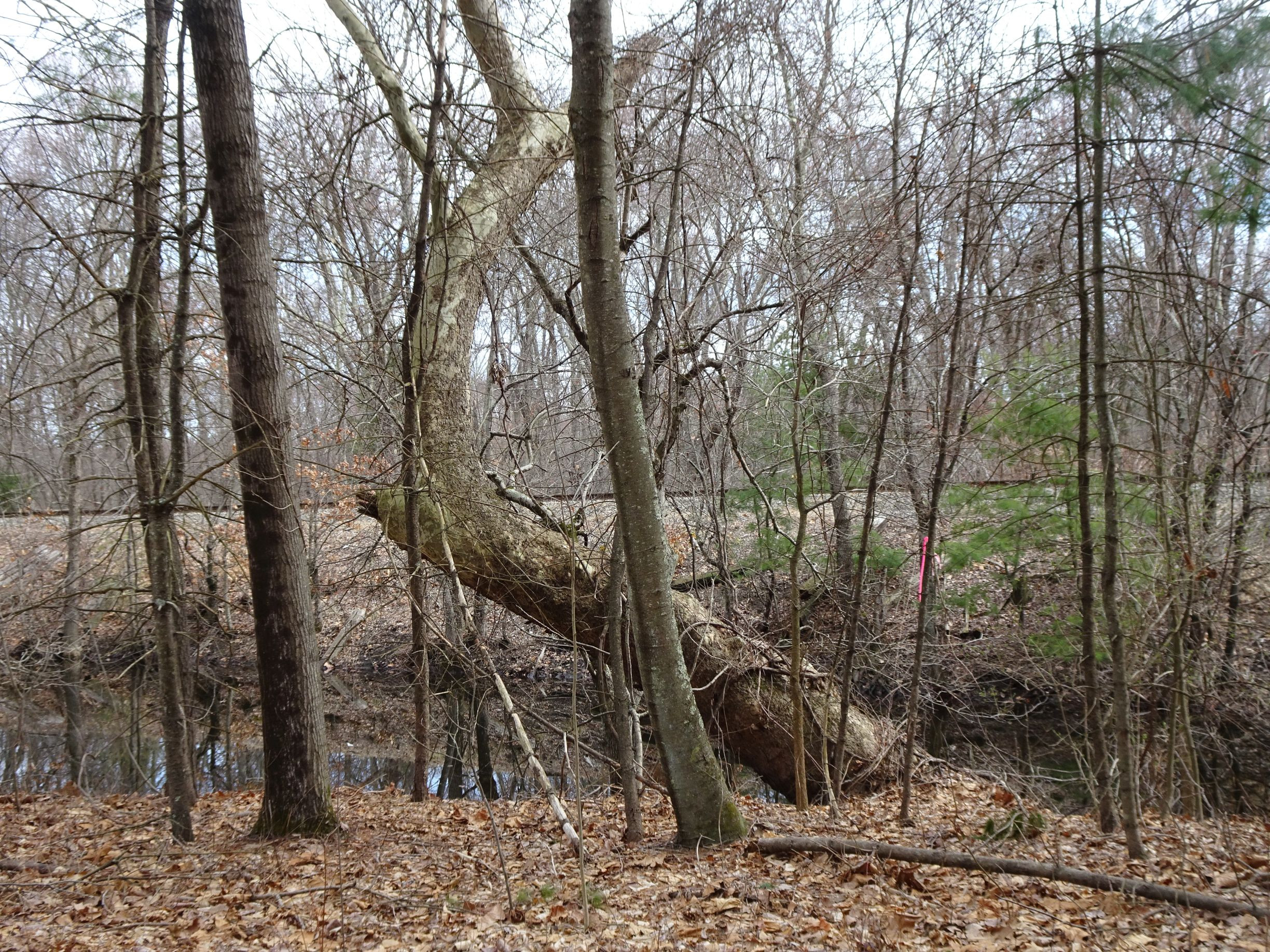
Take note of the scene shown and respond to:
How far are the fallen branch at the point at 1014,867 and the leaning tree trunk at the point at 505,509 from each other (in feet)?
6.27

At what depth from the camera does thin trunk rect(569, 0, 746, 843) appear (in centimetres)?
398

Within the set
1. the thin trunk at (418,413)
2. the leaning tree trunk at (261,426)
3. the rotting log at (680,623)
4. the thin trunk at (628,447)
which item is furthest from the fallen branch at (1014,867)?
the leaning tree trunk at (261,426)

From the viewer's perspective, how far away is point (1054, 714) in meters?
11.0

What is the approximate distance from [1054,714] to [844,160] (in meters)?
8.19

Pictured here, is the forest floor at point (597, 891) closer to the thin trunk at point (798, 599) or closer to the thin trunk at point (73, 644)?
the thin trunk at point (798, 599)

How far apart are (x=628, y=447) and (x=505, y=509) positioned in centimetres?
A: 258

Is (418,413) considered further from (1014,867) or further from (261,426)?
(1014,867)

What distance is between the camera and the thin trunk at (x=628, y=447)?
3977mm

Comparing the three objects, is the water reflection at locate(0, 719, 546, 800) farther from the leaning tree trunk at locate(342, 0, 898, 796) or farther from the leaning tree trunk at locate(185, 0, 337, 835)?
the leaning tree trunk at locate(185, 0, 337, 835)

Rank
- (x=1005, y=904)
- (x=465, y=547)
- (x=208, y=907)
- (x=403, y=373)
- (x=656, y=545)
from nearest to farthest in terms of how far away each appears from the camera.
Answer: (x=1005, y=904) → (x=208, y=907) → (x=656, y=545) → (x=403, y=373) → (x=465, y=547)

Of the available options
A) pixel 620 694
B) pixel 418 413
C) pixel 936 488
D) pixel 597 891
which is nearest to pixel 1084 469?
pixel 936 488

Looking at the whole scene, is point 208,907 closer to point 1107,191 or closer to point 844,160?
point 1107,191

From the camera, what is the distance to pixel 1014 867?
3711 millimetres

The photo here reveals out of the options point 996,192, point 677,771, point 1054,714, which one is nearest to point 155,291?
point 677,771
